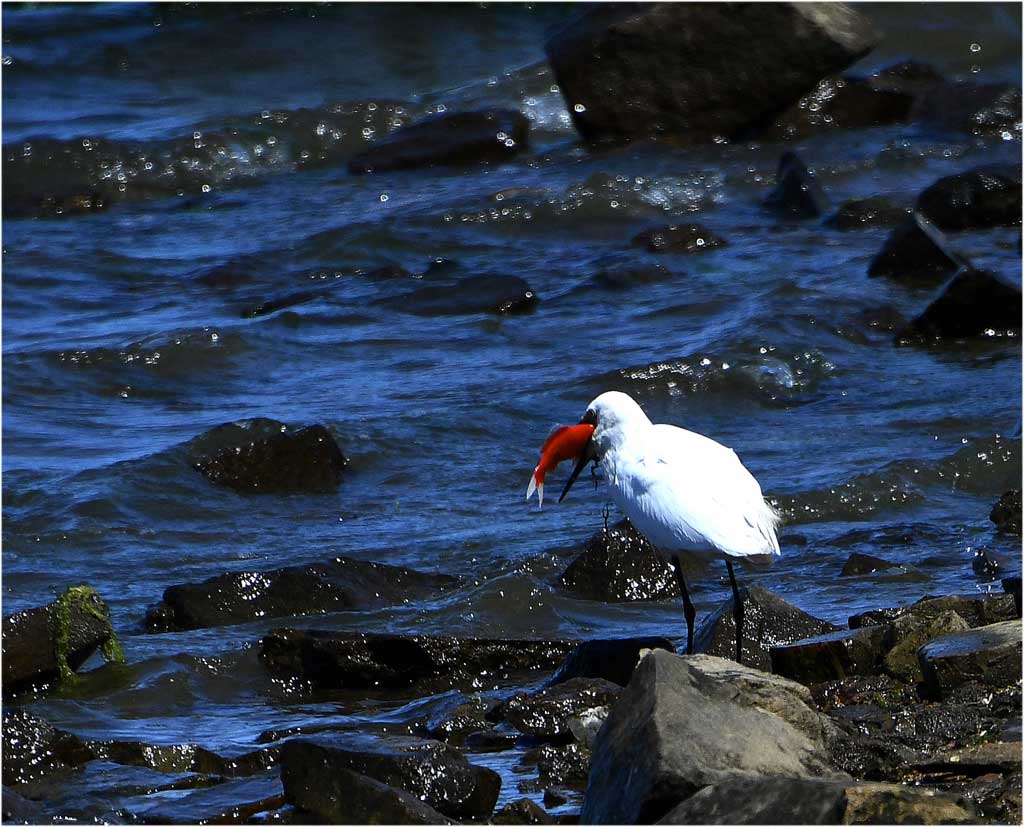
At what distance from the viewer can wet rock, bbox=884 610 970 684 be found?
4.81m

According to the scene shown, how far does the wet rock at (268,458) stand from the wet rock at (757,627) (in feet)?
10.5

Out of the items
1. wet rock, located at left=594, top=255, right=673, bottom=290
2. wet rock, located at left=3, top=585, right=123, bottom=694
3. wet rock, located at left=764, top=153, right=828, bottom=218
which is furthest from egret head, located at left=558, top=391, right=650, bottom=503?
wet rock, located at left=764, top=153, right=828, bottom=218

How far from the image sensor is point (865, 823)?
325cm

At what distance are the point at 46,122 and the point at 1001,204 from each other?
10207 mm

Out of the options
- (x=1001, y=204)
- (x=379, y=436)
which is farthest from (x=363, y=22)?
(x=379, y=436)

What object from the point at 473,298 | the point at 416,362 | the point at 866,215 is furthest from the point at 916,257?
the point at 416,362

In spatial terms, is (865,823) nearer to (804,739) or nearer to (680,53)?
(804,739)

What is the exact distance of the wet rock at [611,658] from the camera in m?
5.16

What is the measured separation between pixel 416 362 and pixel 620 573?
4121 millimetres

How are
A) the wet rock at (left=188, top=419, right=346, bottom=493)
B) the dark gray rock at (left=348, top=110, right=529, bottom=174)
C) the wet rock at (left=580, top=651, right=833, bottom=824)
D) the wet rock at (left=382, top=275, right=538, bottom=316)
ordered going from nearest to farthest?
the wet rock at (left=580, top=651, right=833, bottom=824), the wet rock at (left=188, top=419, right=346, bottom=493), the wet rock at (left=382, top=275, right=538, bottom=316), the dark gray rock at (left=348, top=110, right=529, bottom=174)

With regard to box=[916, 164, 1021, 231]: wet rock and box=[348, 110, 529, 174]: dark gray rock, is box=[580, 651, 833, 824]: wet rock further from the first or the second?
box=[348, 110, 529, 174]: dark gray rock

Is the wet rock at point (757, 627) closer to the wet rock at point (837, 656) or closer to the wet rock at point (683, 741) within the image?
the wet rock at point (837, 656)

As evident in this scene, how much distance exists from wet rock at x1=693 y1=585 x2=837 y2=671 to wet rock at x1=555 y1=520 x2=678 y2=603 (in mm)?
891

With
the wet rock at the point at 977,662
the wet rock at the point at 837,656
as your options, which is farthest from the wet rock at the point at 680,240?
the wet rock at the point at 977,662
